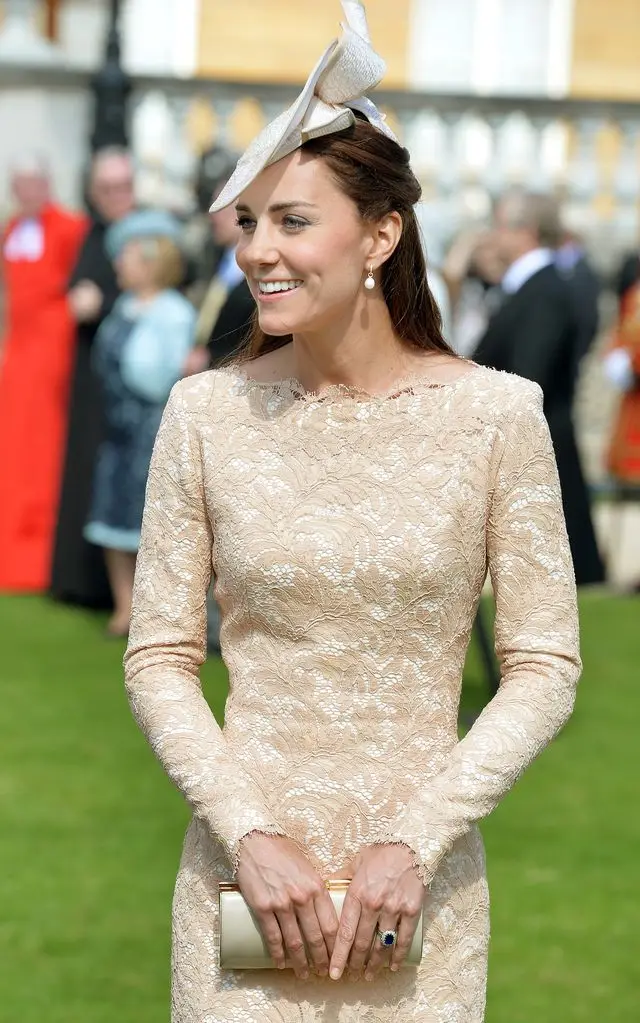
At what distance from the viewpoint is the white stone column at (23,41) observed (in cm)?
1445

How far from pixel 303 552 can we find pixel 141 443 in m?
6.51

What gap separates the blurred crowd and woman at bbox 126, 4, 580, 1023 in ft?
16.4

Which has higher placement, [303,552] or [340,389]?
[340,389]

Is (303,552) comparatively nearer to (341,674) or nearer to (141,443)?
(341,674)

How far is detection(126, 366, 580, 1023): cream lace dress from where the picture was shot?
2561mm

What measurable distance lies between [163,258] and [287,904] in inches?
267

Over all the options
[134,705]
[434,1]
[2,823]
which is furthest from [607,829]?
[434,1]

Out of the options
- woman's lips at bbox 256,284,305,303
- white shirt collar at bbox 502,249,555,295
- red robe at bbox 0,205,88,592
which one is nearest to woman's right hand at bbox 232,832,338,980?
woman's lips at bbox 256,284,305,303

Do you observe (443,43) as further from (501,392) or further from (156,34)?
(501,392)

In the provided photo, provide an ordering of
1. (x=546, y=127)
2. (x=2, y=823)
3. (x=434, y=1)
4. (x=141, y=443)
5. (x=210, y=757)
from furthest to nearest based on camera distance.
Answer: (x=434, y=1), (x=546, y=127), (x=141, y=443), (x=2, y=823), (x=210, y=757)

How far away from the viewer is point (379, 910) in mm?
2426

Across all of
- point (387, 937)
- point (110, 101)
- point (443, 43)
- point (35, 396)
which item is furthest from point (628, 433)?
point (443, 43)

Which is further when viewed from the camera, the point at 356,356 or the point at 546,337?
the point at 546,337

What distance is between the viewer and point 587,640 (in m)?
9.62
